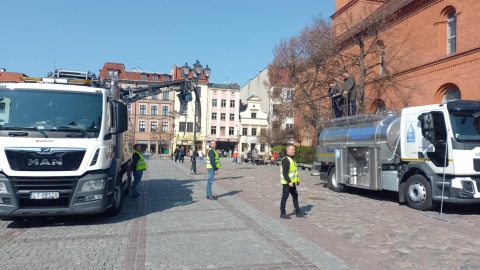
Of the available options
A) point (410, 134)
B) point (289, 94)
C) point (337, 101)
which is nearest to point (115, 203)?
point (410, 134)

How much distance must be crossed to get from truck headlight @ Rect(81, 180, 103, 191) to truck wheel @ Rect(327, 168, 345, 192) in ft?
30.5

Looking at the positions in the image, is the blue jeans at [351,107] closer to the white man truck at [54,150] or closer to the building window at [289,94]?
the white man truck at [54,150]

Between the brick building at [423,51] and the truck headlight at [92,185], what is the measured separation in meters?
21.5

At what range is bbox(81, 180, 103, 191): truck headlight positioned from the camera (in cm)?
777

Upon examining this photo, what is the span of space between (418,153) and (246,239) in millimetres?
6423

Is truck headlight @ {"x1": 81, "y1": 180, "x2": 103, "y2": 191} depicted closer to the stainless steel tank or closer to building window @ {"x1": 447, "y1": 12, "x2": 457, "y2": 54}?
the stainless steel tank

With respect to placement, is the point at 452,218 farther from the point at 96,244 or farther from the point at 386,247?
the point at 96,244

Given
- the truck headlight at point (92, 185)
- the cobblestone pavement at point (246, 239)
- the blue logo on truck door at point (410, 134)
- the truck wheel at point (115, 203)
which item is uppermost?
the blue logo on truck door at point (410, 134)

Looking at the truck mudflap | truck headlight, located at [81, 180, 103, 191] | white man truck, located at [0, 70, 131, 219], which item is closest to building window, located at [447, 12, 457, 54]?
white man truck, located at [0, 70, 131, 219]

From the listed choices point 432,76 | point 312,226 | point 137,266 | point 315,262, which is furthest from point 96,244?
point 432,76

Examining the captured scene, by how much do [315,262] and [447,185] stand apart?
19.6 ft

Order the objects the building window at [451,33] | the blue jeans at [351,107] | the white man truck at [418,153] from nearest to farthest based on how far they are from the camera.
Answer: the white man truck at [418,153] < the blue jeans at [351,107] < the building window at [451,33]

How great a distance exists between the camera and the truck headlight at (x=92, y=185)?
7766 millimetres

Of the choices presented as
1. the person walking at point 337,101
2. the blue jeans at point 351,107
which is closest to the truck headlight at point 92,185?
the blue jeans at point 351,107
